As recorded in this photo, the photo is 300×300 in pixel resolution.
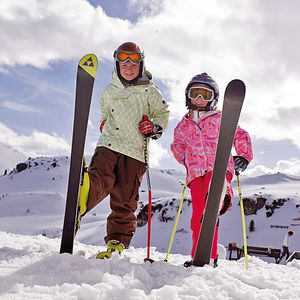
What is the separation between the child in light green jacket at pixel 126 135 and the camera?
116 inches

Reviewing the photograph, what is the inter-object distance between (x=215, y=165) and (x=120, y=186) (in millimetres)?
1176

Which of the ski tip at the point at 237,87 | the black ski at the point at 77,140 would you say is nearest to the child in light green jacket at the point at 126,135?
the black ski at the point at 77,140

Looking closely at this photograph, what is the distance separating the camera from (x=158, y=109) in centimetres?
322

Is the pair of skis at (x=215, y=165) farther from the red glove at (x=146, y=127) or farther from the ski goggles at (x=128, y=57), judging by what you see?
the ski goggles at (x=128, y=57)

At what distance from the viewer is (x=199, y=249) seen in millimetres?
2232

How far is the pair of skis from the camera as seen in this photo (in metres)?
2.22

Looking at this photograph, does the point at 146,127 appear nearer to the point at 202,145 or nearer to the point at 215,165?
the point at 202,145

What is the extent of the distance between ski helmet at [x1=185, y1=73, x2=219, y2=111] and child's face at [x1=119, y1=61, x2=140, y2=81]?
2.02 feet

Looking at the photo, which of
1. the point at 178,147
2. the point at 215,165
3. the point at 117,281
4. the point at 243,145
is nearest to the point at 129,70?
the point at 178,147

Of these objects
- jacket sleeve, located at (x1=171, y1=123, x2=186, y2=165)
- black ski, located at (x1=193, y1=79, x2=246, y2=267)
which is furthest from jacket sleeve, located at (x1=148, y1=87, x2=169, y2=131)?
black ski, located at (x1=193, y1=79, x2=246, y2=267)

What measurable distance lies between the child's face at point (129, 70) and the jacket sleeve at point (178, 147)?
782 millimetres

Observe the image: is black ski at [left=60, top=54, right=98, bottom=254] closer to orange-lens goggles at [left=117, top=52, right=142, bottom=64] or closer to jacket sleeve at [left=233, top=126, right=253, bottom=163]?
orange-lens goggles at [left=117, top=52, right=142, bottom=64]

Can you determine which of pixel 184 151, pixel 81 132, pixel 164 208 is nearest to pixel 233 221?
pixel 164 208

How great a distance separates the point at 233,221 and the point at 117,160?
16.1m
